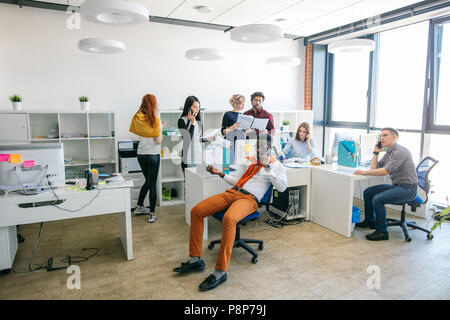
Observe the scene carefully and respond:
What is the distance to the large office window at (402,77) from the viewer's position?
489cm

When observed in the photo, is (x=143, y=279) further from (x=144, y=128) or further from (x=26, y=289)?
(x=144, y=128)

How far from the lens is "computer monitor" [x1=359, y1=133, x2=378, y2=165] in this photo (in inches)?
155

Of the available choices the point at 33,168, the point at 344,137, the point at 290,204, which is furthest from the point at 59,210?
the point at 344,137

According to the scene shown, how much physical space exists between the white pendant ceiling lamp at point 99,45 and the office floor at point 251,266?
85.8 inches

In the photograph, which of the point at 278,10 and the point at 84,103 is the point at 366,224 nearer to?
the point at 278,10

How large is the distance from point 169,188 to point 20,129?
7.45 feet

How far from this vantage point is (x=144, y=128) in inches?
157

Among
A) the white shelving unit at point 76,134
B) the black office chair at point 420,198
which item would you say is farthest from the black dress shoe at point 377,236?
the white shelving unit at point 76,134

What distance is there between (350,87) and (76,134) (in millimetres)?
4954

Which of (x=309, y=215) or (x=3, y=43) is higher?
(x=3, y=43)

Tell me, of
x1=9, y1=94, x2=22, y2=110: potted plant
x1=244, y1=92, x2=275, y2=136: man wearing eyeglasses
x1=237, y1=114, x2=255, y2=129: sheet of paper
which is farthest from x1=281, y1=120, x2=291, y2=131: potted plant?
x1=9, y1=94, x2=22, y2=110: potted plant

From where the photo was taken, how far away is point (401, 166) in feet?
11.6

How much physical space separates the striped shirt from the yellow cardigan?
2766mm
